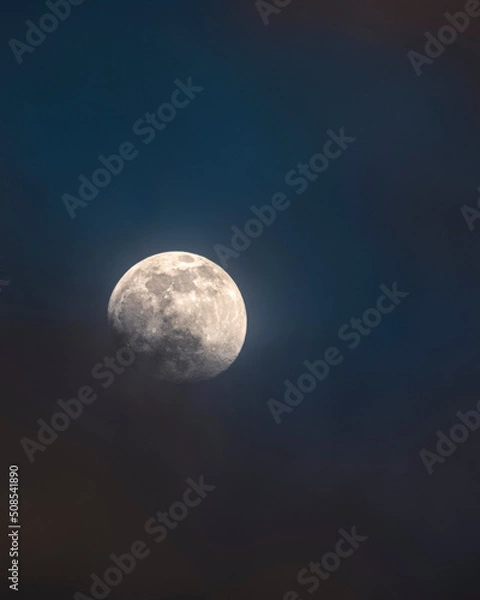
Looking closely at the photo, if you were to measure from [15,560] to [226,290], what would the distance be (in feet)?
18.1

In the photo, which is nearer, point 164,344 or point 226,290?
point 164,344

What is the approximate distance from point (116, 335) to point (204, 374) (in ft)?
5.00

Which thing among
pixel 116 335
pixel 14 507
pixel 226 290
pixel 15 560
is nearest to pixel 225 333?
pixel 226 290

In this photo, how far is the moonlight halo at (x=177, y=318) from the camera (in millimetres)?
6102

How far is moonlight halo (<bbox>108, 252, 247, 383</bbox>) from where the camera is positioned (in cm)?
610

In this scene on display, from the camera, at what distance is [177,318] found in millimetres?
6066

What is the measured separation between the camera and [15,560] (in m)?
6.56

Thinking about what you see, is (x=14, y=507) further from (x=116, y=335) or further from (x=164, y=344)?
(x=164, y=344)

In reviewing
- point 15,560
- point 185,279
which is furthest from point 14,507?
point 185,279

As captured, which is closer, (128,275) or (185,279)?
(185,279)

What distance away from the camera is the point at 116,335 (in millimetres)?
6434

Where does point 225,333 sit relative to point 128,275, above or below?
above

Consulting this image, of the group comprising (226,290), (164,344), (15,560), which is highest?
(226,290)

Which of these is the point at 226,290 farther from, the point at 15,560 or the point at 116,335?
the point at 15,560
